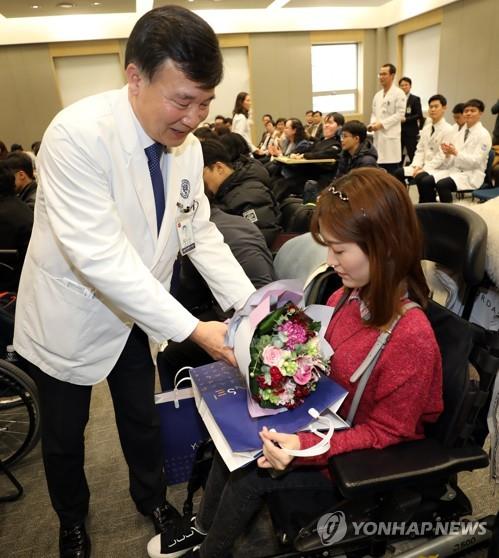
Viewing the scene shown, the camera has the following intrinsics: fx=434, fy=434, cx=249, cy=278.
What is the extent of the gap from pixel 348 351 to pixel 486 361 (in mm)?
301

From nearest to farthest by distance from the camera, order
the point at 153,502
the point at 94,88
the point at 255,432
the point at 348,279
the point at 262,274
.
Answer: the point at 255,432
the point at 348,279
the point at 153,502
the point at 262,274
the point at 94,88

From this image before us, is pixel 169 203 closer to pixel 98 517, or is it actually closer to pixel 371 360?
pixel 371 360

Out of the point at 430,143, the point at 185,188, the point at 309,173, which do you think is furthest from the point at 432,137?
the point at 185,188

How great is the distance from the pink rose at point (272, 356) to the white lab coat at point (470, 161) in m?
4.03

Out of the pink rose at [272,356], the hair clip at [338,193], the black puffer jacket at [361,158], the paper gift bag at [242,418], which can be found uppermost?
the hair clip at [338,193]

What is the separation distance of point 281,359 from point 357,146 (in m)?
3.48

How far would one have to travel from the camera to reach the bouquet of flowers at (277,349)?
3.00 ft

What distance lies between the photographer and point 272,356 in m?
0.91

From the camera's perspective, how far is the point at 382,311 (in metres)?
0.98

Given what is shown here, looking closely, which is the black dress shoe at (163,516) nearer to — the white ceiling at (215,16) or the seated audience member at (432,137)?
the seated audience member at (432,137)

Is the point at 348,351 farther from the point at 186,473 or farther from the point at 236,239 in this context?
the point at 186,473

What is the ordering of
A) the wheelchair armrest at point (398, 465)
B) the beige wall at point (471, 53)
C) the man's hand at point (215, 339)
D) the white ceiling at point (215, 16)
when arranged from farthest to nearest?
the white ceiling at point (215, 16) → the beige wall at point (471, 53) → the man's hand at point (215, 339) → the wheelchair armrest at point (398, 465)

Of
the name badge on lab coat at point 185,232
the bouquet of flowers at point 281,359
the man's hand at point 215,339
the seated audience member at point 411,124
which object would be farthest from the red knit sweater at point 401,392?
the seated audience member at point 411,124

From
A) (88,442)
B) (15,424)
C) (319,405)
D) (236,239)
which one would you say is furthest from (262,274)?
(15,424)
